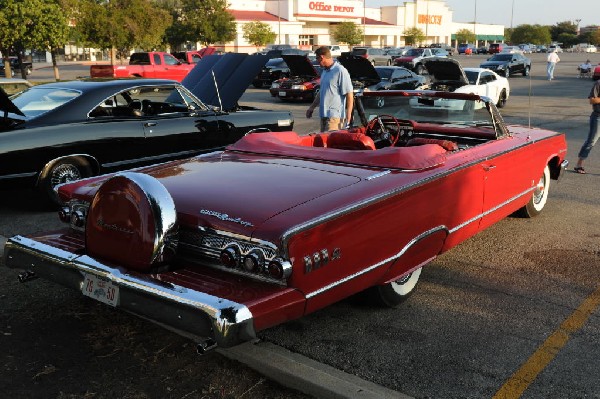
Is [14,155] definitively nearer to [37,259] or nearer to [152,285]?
[37,259]

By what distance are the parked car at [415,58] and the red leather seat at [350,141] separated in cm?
2678

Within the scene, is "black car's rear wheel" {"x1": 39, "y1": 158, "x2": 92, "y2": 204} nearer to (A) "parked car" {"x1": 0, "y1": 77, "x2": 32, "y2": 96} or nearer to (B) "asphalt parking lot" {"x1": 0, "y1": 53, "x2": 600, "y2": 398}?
(B) "asphalt parking lot" {"x1": 0, "y1": 53, "x2": 600, "y2": 398}

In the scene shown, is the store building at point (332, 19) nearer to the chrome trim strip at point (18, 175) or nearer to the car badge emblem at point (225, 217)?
the chrome trim strip at point (18, 175)

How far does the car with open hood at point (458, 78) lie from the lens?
13766mm

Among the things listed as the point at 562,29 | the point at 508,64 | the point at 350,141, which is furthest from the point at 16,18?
the point at 562,29

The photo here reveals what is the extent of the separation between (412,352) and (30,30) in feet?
70.1

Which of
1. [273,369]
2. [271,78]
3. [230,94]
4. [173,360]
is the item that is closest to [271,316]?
[273,369]

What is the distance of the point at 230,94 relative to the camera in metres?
8.44

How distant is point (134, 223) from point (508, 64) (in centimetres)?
3242

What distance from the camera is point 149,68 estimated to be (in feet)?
77.3

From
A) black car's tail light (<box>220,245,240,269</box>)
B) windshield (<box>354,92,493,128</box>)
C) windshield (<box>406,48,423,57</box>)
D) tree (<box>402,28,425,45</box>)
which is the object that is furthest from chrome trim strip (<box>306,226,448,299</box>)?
tree (<box>402,28,425,45</box>)

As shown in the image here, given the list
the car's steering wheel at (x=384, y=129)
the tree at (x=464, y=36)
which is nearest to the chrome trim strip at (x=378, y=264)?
the car's steering wheel at (x=384, y=129)

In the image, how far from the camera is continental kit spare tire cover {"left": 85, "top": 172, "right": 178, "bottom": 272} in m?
3.19

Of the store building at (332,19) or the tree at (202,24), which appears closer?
the tree at (202,24)
